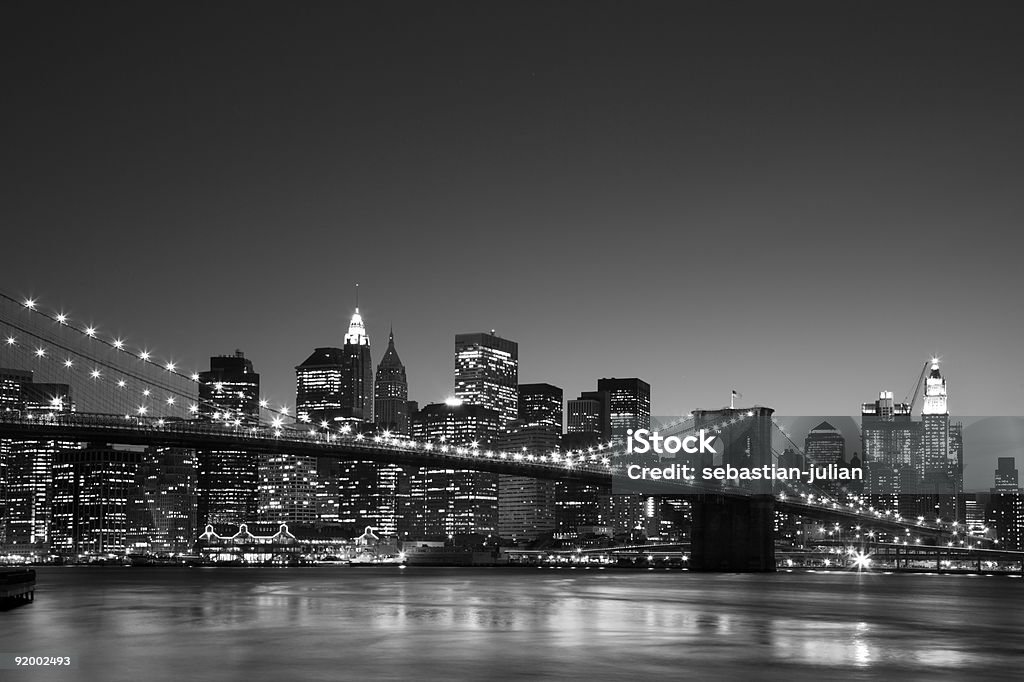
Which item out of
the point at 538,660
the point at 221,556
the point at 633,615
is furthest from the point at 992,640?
the point at 221,556

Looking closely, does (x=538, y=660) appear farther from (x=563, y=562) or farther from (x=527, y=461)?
(x=563, y=562)

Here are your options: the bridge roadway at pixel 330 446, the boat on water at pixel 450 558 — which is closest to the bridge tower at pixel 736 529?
the bridge roadway at pixel 330 446

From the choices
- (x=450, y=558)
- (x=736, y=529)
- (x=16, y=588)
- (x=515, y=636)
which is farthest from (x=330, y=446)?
(x=450, y=558)

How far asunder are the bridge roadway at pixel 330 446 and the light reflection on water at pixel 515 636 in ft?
51.6

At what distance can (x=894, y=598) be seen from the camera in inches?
2493

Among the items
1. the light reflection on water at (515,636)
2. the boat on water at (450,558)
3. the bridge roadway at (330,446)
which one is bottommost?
the boat on water at (450,558)

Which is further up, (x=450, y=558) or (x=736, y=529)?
(x=736, y=529)

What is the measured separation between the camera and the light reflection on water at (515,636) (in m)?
28.0

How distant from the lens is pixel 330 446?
88.3m

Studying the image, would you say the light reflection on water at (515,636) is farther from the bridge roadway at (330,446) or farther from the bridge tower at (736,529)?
the bridge tower at (736,529)

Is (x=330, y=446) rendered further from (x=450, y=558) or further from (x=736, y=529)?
(x=450, y=558)

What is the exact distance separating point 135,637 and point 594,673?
1465 centimetres

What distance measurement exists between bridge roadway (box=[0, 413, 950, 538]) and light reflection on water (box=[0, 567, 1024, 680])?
15.7m

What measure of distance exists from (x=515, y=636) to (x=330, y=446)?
53.9 metres
